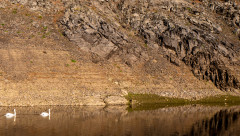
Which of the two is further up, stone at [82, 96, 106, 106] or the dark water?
stone at [82, 96, 106, 106]

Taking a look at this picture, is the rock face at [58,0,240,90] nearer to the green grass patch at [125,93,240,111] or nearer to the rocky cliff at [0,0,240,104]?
the rocky cliff at [0,0,240,104]

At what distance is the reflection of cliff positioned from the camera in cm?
2600

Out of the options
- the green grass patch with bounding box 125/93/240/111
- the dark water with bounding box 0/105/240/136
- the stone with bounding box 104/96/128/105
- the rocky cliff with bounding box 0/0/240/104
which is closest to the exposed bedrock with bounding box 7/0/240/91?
the rocky cliff with bounding box 0/0/240/104

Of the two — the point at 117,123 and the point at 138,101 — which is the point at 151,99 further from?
the point at 117,123

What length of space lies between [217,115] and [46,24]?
3658 cm

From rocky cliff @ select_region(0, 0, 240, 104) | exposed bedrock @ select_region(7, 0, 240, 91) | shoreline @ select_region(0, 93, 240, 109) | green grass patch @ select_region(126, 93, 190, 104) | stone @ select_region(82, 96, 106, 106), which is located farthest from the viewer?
exposed bedrock @ select_region(7, 0, 240, 91)

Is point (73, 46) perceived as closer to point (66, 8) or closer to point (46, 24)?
point (46, 24)

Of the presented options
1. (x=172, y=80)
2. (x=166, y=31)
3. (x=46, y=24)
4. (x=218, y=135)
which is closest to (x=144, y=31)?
(x=166, y=31)

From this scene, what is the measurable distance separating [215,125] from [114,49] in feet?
95.0

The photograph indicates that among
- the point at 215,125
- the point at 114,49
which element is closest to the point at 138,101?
the point at 114,49

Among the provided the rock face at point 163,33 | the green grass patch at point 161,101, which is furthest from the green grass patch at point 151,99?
the rock face at point 163,33

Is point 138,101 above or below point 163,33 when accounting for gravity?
below

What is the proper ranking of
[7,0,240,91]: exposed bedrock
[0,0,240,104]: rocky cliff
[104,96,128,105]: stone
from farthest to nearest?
[7,0,240,91]: exposed bedrock < [0,0,240,104]: rocky cliff < [104,96,128,105]: stone

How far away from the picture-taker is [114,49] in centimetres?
5453
